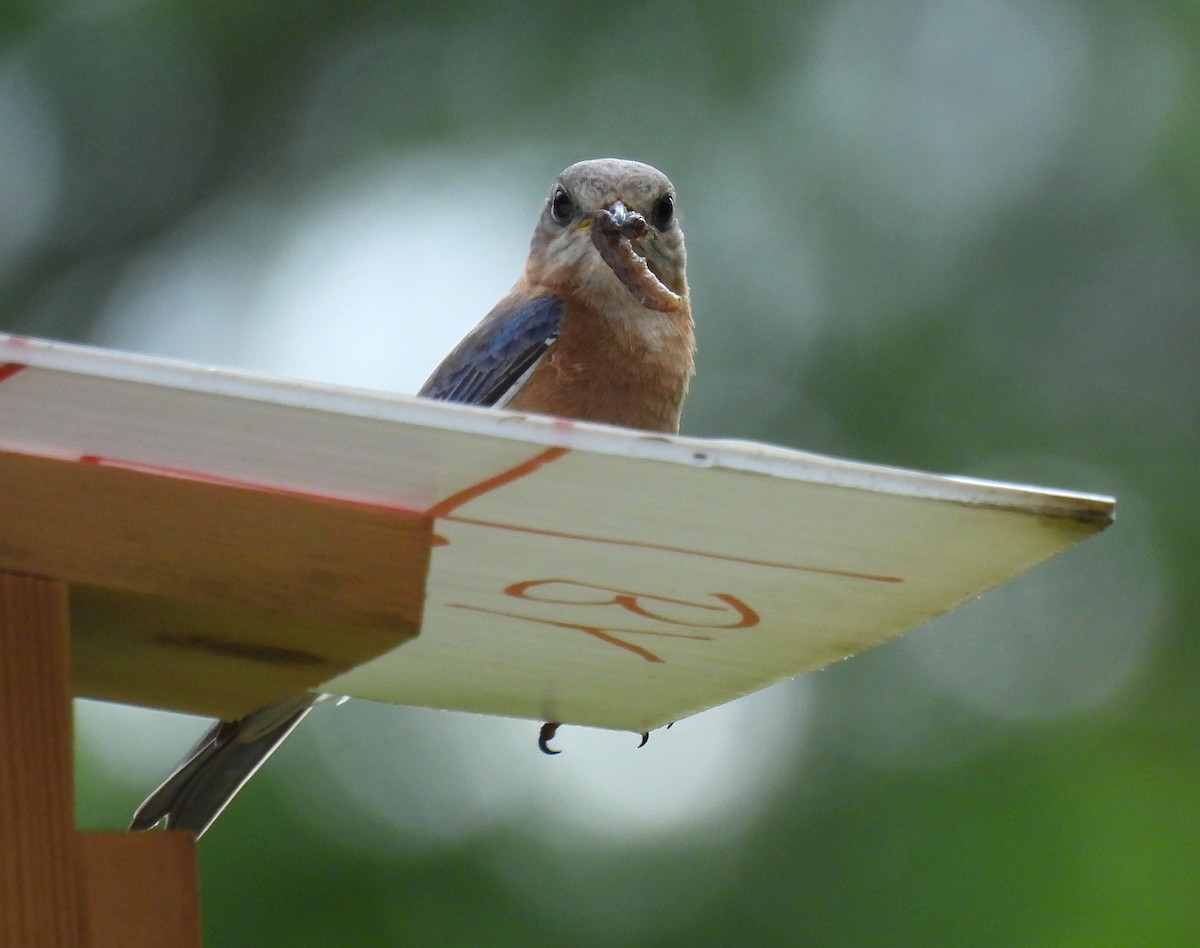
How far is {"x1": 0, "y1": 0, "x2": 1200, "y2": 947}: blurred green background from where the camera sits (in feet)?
23.1

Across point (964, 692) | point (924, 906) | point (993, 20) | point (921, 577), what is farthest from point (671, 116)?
point (921, 577)

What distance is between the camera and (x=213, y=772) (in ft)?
9.68

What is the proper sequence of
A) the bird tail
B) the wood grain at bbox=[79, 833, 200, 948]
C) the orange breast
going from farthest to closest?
1. the orange breast
2. the bird tail
3. the wood grain at bbox=[79, 833, 200, 948]

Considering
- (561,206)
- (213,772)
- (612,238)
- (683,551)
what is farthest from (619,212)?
(683,551)

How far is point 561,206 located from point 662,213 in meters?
0.25

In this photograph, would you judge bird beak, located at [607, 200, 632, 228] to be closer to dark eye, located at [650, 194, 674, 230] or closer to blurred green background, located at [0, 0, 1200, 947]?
dark eye, located at [650, 194, 674, 230]

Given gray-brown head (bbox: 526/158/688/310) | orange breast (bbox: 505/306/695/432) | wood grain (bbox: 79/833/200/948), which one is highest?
gray-brown head (bbox: 526/158/688/310)

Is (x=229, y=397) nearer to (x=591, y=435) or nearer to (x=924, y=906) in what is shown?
(x=591, y=435)

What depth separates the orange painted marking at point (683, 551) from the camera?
198 centimetres

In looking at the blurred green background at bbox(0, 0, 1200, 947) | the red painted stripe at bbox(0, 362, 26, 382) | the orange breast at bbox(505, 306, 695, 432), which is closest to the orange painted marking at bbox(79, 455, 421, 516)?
the red painted stripe at bbox(0, 362, 26, 382)

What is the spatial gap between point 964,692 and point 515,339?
492 centimetres

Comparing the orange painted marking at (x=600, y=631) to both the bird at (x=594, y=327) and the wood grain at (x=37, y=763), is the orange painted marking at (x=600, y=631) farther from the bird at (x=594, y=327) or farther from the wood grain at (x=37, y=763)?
the bird at (x=594, y=327)

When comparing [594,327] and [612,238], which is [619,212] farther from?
[594,327]

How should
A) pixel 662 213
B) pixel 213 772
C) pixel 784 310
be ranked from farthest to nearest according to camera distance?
pixel 784 310
pixel 662 213
pixel 213 772
